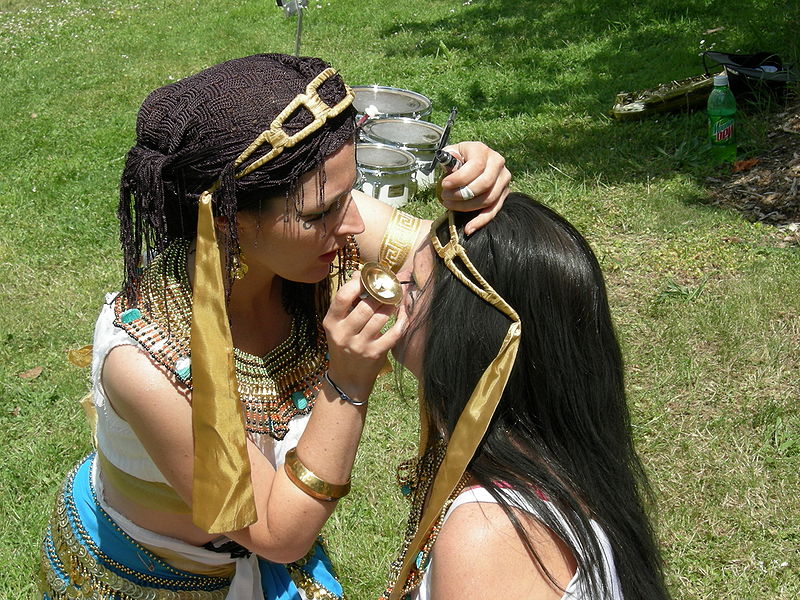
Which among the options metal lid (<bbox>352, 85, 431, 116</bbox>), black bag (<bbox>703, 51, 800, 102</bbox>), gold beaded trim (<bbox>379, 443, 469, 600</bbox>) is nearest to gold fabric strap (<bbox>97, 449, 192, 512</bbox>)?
gold beaded trim (<bbox>379, 443, 469, 600</bbox>)

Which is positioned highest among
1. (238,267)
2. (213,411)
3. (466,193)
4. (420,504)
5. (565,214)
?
(466,193)

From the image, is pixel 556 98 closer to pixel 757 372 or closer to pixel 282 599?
pixel 757 372

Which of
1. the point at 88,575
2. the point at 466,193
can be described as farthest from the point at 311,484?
the point at 88,575

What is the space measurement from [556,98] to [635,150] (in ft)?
4.81

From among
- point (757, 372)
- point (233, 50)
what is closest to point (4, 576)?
point (757, 372)

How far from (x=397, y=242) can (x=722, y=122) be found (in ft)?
14.8

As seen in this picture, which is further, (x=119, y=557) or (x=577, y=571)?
(x=119, y=557)

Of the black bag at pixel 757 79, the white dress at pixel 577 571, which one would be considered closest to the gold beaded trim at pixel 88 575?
the white dress at pixel 577 571

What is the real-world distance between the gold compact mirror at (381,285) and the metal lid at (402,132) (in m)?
4.51

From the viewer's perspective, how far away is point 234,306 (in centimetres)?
219

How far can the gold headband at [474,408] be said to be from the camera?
1.74 m

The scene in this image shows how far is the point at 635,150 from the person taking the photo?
6406 mm

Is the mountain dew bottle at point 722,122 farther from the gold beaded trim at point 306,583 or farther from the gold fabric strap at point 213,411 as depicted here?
the gold fabric strap at point 213,411

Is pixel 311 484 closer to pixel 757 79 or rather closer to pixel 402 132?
pixel 402 132
